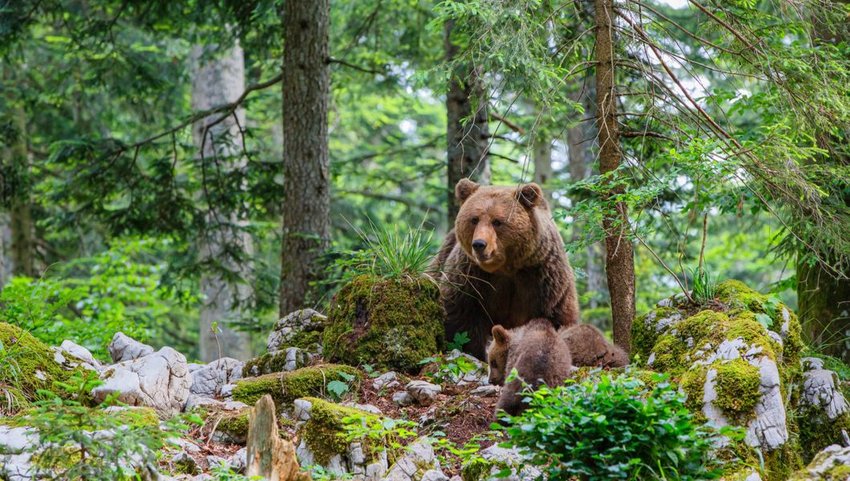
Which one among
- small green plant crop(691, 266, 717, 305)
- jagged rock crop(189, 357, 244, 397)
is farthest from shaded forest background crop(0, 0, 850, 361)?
jagged rock crop(189, 357, 244, 397)

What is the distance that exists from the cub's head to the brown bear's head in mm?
1209

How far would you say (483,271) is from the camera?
8531mm

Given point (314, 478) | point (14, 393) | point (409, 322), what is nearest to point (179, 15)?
point (409, 322)

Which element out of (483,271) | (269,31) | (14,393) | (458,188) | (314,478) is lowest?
(314,478)

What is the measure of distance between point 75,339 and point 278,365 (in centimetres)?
286

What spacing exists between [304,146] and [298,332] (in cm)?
323

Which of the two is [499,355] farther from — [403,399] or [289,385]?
[289,385]

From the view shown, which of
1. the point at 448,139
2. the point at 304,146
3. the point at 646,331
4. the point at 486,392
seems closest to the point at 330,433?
the point at 486,392

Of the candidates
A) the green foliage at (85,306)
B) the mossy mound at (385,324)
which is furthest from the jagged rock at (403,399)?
the green foliage at (85,306)

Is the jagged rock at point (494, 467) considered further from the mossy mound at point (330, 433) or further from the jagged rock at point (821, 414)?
the jagged rock at point (821, 414)

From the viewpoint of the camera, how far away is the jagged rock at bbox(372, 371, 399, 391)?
6984 mm

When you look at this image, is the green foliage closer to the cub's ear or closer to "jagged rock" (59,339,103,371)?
"jagged rock" (59,339,103,371)

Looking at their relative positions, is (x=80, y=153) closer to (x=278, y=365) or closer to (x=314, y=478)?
(x=278, y=365)

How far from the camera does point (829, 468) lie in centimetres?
446
